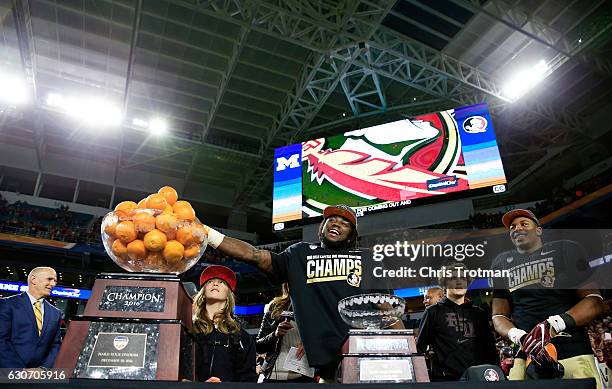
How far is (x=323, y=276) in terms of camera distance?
1849 millimetres

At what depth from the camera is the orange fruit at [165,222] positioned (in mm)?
1271

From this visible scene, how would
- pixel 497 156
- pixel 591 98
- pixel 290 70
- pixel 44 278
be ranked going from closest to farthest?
pixel 44 278
pixel 497 156
pixel 290 70
pixel 591 98

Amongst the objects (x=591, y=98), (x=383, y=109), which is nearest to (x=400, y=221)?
(x=383, y=109)

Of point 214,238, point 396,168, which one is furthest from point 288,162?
point 214,238

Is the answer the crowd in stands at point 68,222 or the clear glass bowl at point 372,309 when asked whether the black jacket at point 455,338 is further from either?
the crowd in stands at point 68,222

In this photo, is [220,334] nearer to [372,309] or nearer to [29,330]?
[372,309]

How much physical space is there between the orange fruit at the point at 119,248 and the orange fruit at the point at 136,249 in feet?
0.06

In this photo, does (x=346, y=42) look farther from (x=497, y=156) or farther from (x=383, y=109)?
(x=497, y=156)

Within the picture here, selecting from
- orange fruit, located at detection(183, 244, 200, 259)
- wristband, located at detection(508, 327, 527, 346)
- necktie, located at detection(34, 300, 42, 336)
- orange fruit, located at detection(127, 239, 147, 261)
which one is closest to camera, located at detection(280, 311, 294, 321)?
wristband, located at detection(508, 327, 527, 346)

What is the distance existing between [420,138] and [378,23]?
2.79m

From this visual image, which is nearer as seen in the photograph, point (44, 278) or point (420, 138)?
point (44, 278)

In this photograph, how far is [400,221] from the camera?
8633mm

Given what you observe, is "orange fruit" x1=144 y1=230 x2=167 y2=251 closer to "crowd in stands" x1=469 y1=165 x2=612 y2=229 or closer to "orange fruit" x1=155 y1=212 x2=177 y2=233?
"orange fruit" x1=155 y1=212 x2=177 y2=233

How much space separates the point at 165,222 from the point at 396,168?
744 cm
